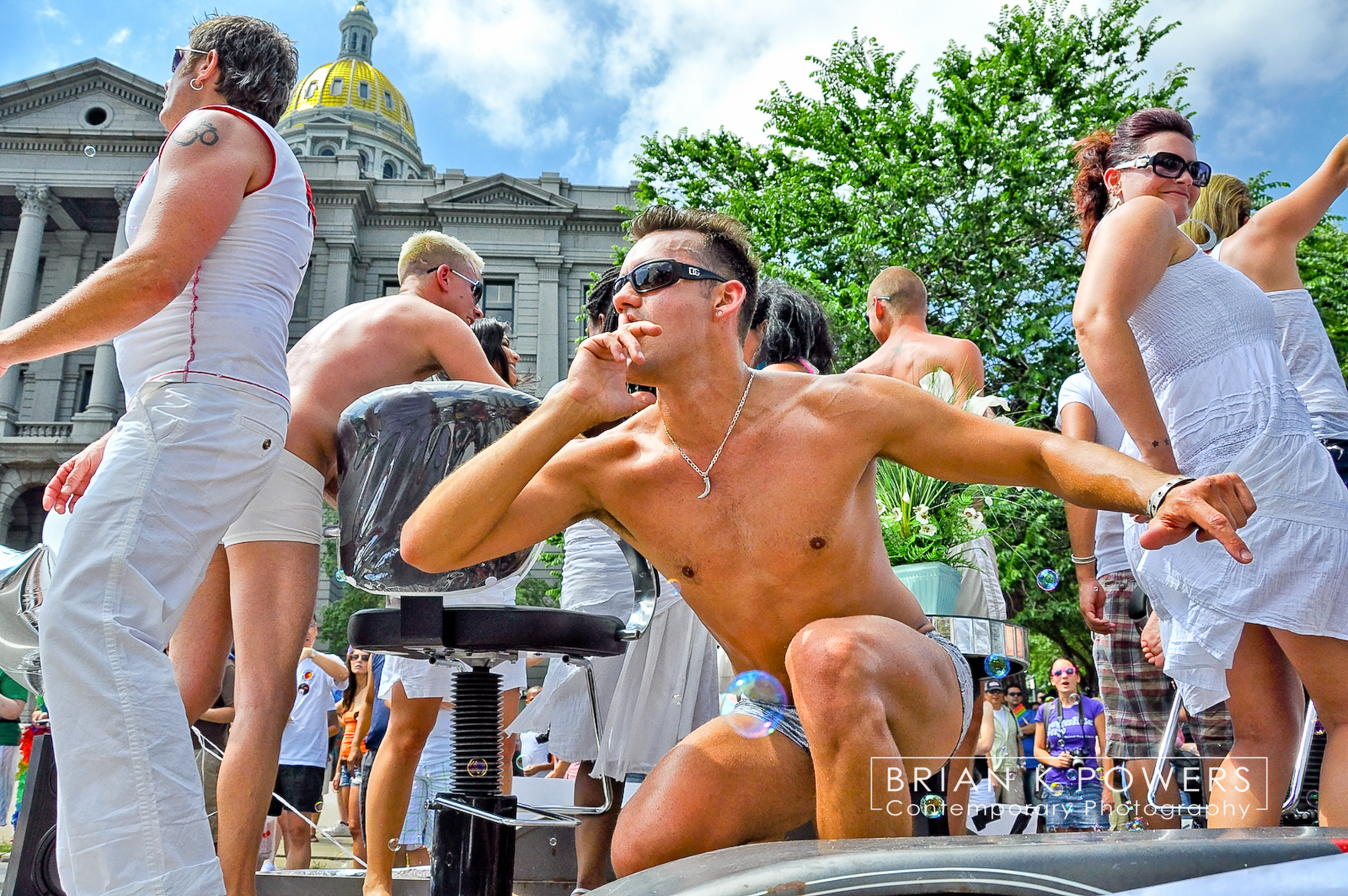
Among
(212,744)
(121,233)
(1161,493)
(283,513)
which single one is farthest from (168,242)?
(121,233)

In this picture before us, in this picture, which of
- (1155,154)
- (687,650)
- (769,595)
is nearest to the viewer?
(769,595)

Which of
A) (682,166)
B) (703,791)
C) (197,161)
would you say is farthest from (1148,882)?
(682,166)

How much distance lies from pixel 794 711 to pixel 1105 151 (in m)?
2.06

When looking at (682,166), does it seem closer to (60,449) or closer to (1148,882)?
(1148,882)

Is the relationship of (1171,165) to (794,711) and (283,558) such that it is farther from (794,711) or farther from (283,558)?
(283,558)

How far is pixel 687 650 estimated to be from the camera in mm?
3877

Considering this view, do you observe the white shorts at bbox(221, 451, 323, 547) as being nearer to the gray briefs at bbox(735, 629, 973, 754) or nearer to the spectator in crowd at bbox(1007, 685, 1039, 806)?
the gray briefs at bbox(735, 629, 973, 754)

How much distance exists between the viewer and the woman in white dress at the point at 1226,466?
7.44 feet

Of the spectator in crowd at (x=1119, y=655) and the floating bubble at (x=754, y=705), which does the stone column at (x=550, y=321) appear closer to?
the spectator in crowd at (x=1119, y=655)

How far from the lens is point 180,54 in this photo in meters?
3.02

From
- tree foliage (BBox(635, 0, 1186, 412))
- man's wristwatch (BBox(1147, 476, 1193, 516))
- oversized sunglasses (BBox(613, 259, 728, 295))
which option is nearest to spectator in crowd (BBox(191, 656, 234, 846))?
oversized sunglasses (BBox(613, 259, 728, 295))

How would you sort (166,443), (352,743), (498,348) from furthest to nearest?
1. (352,743)
2. (498,348)
3. (166,443)

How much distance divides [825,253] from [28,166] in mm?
33309

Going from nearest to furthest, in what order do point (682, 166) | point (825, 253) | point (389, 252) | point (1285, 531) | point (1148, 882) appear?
point (1148, 882), point (1285, 531), point (825, 253), point (682, 166), point (389, 252)
